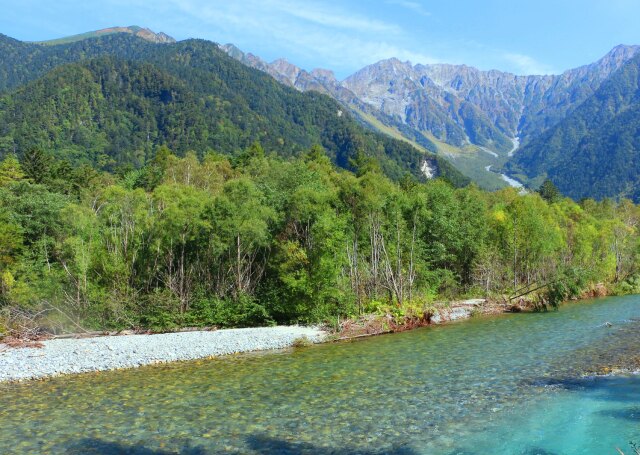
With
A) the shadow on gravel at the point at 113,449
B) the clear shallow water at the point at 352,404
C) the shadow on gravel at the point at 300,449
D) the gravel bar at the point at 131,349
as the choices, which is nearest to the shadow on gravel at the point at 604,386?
the clear shallow water at the point at 352,404

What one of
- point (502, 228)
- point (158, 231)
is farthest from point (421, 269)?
point (158, 231)

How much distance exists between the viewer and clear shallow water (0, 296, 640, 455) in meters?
13.6

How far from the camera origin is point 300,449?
13203 millimetres

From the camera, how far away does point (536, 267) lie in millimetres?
56844

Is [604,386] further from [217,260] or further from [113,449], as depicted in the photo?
[217,260]

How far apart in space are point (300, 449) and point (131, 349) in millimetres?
17465

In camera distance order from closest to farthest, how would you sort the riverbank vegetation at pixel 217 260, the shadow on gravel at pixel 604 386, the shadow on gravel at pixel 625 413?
1. the shadow on gravel at pixel 625 413
2. the shadow on gravel at pixel 604 386
3. the riverbank vegetation at pixel 217 260

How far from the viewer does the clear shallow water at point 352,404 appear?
44.5ft

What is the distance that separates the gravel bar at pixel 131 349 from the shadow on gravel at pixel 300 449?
562 inches

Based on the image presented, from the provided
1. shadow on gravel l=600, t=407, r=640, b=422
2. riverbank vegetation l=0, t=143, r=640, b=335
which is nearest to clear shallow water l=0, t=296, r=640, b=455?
shadow on gravel l=600, t=407, r=640, b=422

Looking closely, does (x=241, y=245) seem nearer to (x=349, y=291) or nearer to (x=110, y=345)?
(x=349, y=291)

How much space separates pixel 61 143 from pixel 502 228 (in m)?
170

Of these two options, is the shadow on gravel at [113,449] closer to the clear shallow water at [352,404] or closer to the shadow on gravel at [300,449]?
the clear shallow water at [352,404]

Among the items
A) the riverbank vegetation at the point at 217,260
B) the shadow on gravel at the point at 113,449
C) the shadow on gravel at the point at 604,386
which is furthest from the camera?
the riverbank vegetation at the point at 217,260
